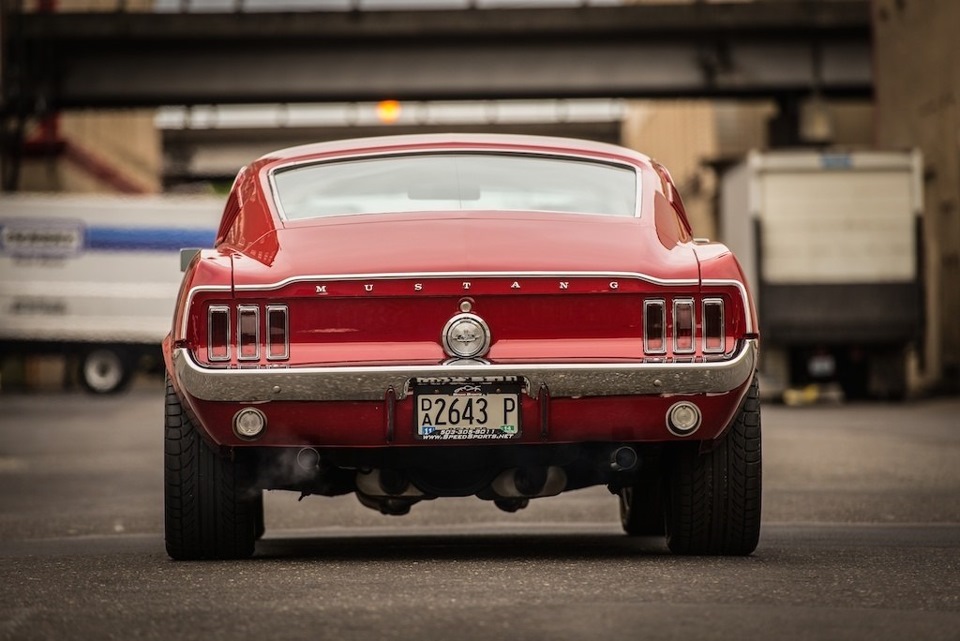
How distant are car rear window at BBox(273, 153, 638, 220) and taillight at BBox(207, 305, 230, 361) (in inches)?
28.9

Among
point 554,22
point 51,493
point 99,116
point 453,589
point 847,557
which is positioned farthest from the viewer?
point 99,116

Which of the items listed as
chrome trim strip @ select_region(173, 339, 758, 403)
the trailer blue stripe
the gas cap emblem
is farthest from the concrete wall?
the gas cap emblem

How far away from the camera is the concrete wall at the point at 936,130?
29578 mm

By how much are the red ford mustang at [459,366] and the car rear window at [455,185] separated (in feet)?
0.73

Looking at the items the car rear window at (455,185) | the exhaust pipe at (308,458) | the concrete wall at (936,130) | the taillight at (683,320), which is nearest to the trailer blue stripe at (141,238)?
the concrete wall at (936,130)

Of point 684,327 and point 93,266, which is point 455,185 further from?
point 93,266

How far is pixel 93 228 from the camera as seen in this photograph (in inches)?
1373

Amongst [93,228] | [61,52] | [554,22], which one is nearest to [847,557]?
[93,228]

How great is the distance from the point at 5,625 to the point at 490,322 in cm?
198

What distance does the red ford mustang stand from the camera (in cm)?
641

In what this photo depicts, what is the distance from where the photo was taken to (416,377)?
20.9 ft

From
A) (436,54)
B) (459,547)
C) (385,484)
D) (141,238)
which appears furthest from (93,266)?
(385,484)

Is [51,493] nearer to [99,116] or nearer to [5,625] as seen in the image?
[5,625]

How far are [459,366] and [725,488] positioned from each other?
3.54ft
